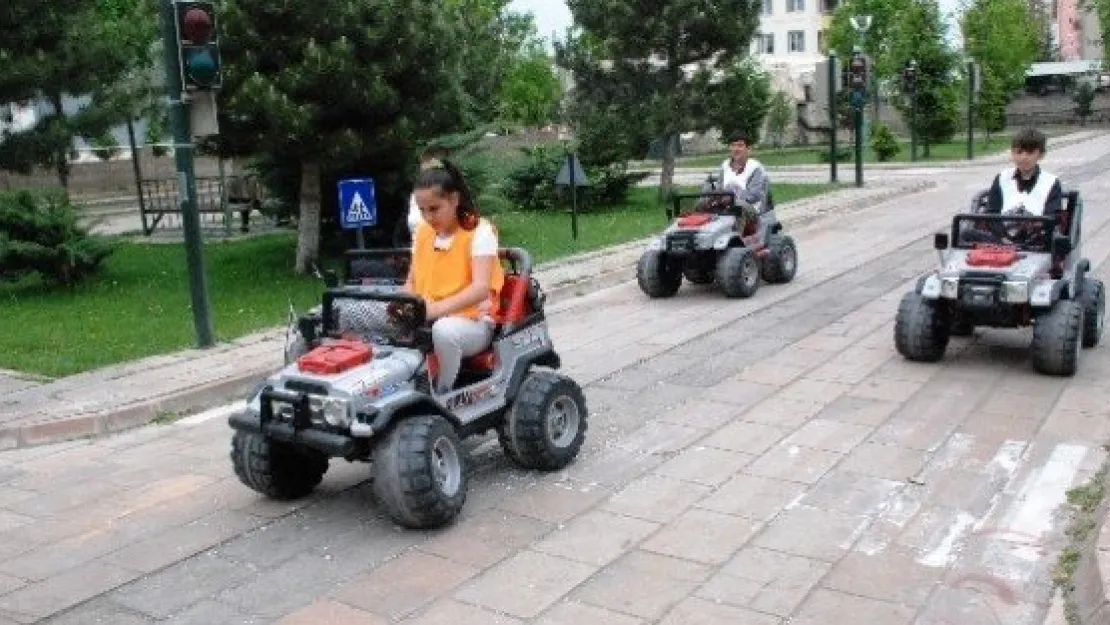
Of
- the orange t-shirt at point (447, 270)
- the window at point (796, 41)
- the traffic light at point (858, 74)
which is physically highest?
the window at point (796, 41)

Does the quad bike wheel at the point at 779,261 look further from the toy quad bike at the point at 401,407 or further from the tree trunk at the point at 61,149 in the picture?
the tree trunk at the point at 61,149

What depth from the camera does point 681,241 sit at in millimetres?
12258

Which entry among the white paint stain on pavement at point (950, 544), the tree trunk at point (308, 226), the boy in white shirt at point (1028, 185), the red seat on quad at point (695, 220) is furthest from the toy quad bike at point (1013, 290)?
the tree trunk at point (308, 226)

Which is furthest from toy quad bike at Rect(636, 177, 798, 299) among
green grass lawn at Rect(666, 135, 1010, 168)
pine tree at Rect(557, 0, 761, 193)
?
green grass lawn at Rect(666, 135, 1010, 168)

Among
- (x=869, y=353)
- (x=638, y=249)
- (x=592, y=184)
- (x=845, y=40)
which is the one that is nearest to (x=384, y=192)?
(x=638, y=249)

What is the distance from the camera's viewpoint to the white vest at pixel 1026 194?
900cm

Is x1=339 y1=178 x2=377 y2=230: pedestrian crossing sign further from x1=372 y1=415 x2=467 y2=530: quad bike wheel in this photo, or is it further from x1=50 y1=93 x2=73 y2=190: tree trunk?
x1=50 y1=93 x2=73 y2=190: tree trunk

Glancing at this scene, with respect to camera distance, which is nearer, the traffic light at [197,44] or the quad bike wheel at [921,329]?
the quad bike wheel at [921,329]

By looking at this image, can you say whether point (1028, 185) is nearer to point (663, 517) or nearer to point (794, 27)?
point (663, 517)

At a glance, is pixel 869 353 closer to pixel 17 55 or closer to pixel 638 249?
pixel 638 249

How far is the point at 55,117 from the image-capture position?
640 inches

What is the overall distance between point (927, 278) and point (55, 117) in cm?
1254

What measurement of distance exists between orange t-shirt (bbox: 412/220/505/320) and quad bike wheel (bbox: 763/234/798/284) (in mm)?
7220

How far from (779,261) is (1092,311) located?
14.7 feet
